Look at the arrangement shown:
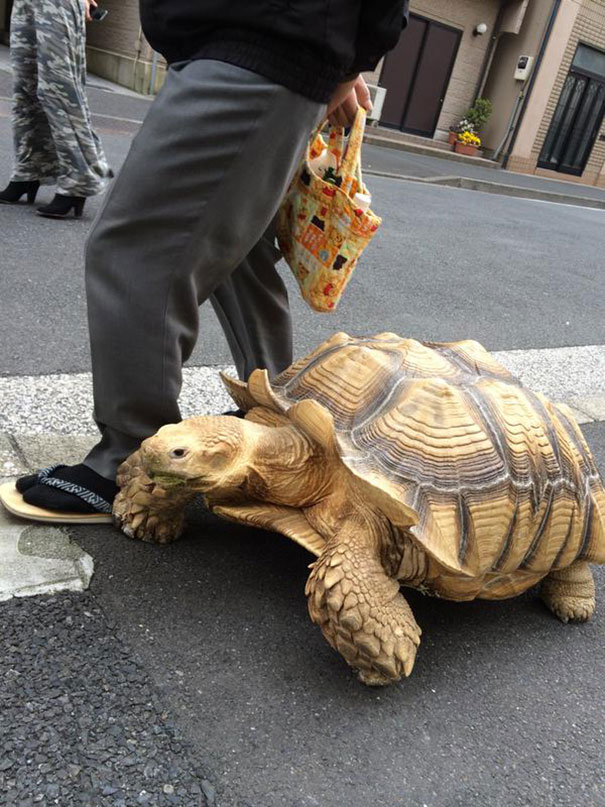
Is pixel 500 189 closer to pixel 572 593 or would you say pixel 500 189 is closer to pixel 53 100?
pixel 53 100

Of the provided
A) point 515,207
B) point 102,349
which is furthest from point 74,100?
point 515,207

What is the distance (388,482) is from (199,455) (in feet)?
1.47

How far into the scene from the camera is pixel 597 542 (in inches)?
80.8

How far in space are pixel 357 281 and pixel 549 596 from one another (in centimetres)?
341

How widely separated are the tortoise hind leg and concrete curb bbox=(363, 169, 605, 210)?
9.48 m

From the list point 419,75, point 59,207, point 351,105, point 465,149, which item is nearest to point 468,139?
point 465,149

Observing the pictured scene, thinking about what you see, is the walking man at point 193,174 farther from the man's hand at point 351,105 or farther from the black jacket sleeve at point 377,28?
the man's hand at point 351,105

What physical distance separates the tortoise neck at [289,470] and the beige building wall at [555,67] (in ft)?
63.7

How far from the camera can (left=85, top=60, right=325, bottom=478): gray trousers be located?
1.66m

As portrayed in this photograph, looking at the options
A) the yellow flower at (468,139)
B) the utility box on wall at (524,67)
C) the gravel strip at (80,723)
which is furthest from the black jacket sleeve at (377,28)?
the utility box on wall at (524,67)

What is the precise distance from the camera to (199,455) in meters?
1.69

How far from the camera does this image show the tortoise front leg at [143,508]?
6.22ft

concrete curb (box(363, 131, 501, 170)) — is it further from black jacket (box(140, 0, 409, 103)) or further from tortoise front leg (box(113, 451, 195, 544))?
tortoise front leg (box(113, 451, 195, 544))

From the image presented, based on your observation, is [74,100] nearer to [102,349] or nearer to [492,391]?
[102,349]
